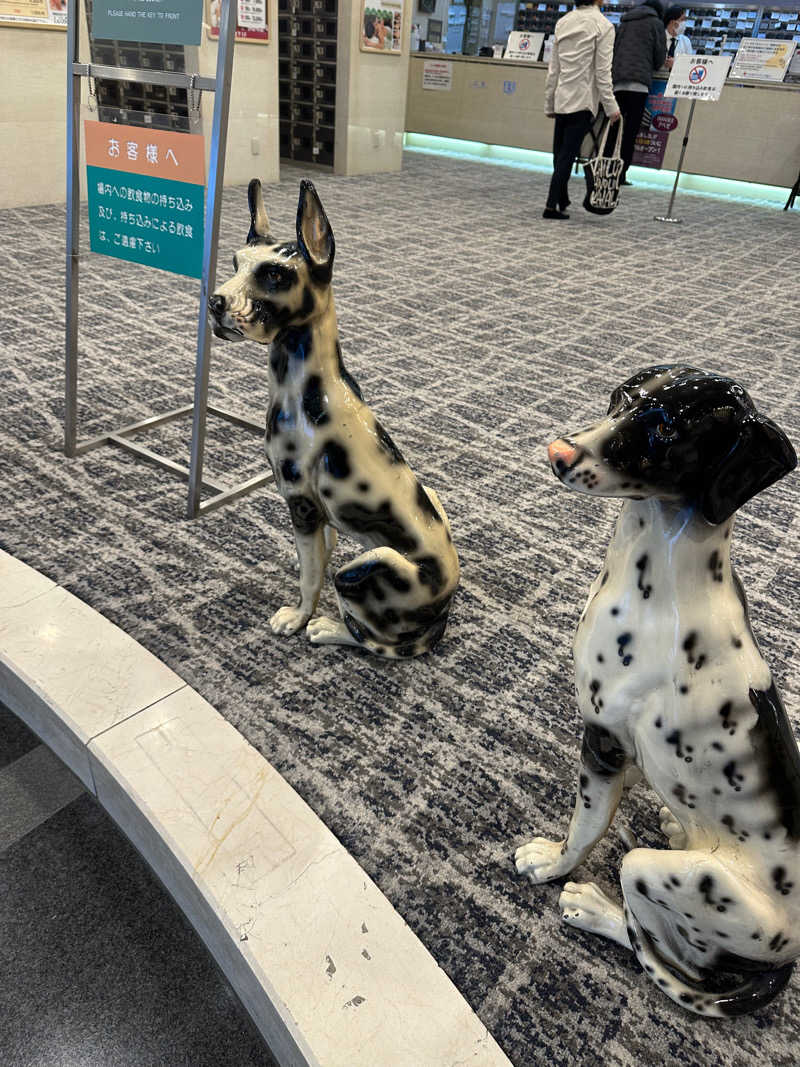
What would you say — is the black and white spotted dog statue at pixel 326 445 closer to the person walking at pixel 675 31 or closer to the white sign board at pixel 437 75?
the person walking at pixel 675 31

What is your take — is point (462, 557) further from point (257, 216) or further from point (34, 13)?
point (34, 13)

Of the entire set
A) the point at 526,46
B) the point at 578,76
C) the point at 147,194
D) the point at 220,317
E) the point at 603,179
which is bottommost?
the point at 220,317

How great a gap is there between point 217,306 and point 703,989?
4.01ft

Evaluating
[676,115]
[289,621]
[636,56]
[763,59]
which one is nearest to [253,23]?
[636,56]

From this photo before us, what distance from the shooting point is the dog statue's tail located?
936 millimetres

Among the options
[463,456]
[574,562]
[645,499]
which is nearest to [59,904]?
[645,499]

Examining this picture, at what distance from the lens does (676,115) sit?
893 cm

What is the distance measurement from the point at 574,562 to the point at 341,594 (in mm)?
806

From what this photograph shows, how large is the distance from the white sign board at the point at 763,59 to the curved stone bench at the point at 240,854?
968 cm

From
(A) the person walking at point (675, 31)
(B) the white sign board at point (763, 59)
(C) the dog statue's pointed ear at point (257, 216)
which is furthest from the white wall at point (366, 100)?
(C) the dog statue's pointed ear at point (257, 216)

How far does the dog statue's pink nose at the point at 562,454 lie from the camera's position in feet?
2.56

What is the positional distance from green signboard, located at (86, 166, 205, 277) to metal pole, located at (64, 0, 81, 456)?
0.19ft

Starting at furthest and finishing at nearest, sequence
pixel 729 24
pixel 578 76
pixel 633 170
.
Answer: pixel 729 24
pixel 633 170
pixel 578 76

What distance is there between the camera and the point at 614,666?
2.84ft
